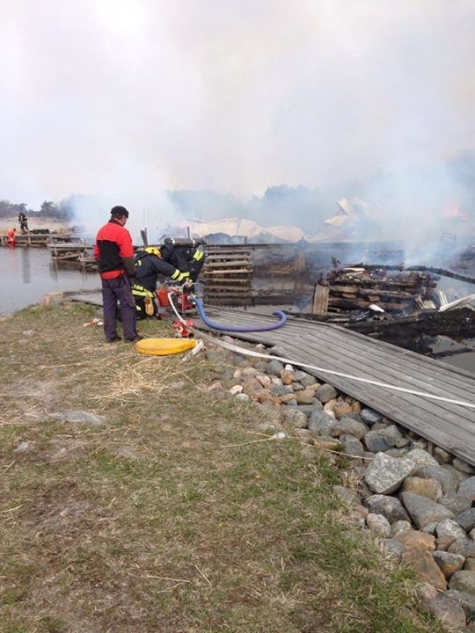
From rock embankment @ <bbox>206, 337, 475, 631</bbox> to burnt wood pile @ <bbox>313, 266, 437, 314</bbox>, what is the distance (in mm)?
6494

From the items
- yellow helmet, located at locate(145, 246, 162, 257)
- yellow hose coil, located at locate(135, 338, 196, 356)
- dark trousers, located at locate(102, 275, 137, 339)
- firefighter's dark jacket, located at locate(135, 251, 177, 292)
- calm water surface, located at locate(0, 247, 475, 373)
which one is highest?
yellow helmet, located at locate(145, 246, 162, 257)

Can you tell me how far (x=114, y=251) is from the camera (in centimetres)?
663

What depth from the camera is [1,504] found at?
10.5 ft

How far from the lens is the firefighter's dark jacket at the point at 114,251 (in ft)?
21.5

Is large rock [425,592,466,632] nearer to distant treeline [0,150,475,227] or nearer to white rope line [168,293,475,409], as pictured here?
white rope line [168,293,475,409]

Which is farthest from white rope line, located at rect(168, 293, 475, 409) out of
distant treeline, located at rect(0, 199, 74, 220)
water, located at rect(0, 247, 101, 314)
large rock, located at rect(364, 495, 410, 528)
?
distant treeline, located at rect(0, 199, 74, 220)

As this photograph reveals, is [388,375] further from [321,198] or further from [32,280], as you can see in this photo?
[321,198]

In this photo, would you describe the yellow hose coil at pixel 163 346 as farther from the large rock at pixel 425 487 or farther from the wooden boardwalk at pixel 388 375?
the large rock at pixel 425 487

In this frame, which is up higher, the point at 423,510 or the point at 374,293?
the point at 374,293

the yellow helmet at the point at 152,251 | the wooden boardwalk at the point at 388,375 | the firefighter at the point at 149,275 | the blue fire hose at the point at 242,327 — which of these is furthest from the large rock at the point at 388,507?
the yellow helmet at the point at 152,251

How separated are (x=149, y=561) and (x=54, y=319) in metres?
7.07

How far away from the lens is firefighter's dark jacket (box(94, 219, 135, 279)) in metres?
6.56

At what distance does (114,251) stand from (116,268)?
0.25 metres

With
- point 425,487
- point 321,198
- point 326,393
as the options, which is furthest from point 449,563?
point 321,198
